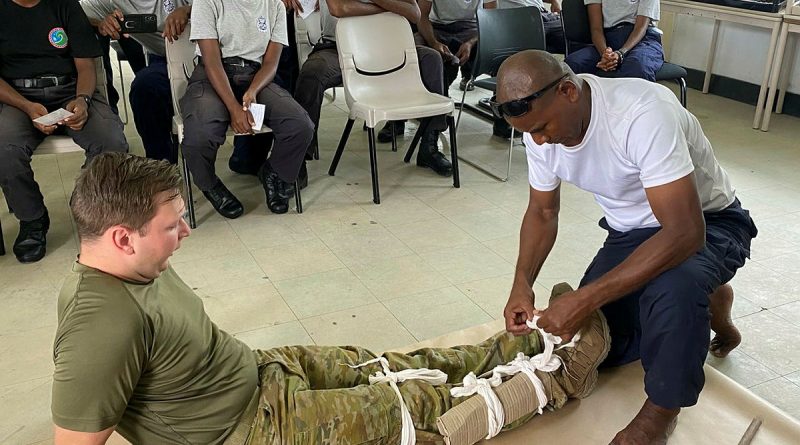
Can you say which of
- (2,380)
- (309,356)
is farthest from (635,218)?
(2,380)

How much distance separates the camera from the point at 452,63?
4.08 meters

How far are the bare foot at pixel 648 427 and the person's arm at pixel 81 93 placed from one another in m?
2.29

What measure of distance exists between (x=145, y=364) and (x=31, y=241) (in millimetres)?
1805

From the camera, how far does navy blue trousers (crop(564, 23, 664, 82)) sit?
3.87 metres

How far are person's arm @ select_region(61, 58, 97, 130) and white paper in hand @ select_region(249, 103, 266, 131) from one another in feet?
2.11

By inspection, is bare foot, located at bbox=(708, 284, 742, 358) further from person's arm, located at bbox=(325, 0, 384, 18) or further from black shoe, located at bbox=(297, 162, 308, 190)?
person's arm, located at bbox=(325, 0, 384, 18)

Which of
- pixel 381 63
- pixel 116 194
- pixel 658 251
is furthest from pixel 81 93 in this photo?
pixel 658 251

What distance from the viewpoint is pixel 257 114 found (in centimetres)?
306

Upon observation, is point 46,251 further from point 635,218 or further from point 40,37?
point 635,218

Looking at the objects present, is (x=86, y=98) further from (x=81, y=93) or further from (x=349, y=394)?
(x=349, y=394)

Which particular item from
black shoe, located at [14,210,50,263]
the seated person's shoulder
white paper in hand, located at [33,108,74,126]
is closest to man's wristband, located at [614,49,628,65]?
white paper in hand, located at [33,108,74,126]

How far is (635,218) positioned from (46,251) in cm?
218

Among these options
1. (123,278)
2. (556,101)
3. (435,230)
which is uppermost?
(556,101)

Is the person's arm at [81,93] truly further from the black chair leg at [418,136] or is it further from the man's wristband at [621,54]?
the man's wristband at [621,54]
